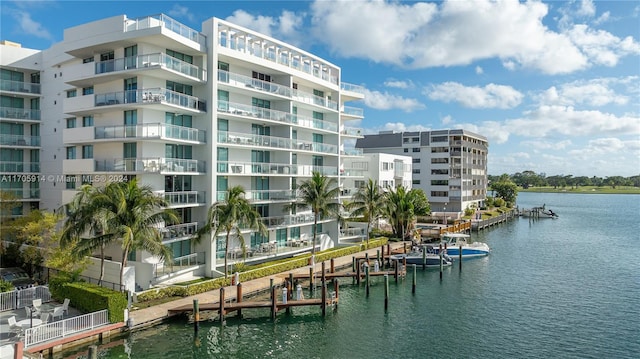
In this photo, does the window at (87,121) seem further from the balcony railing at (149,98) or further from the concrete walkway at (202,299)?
the concrete walkway at (202,299)

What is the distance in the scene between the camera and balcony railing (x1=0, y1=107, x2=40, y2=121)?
4526 centimetres

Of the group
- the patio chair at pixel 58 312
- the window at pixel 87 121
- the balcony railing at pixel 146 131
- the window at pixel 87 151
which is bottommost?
the patio chair at pixel 58 312

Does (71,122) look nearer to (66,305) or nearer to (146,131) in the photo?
(146,131)

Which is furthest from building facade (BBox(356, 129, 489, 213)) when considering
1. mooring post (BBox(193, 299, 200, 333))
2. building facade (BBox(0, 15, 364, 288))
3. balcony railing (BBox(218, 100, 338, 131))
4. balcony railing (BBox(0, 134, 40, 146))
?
mooring post (BBox(193, 299, 200, 333))

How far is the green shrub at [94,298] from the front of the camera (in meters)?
25.8

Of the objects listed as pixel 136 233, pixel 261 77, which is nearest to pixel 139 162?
pixel 136 233

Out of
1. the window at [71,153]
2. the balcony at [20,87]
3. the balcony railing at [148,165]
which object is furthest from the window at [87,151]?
the balcony at [20,87]

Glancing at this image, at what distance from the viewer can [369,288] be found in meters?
39.5

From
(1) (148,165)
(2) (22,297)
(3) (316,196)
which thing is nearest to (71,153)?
(1) (148,165)

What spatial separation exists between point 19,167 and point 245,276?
92.3ft

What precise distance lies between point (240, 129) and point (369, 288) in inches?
760

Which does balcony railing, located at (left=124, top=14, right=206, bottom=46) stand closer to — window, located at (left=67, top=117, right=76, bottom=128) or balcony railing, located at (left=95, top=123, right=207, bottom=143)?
balcony railing, located at (left=95, top=123, right=207, bottom=143)

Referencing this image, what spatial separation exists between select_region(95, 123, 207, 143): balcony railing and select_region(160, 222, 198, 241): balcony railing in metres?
7.15

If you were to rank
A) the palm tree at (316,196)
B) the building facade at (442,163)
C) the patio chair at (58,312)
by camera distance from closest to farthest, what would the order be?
1. the patio chair at (58,312)
2. the palm tree at (316,196)
3. the building facade at (442,163)
